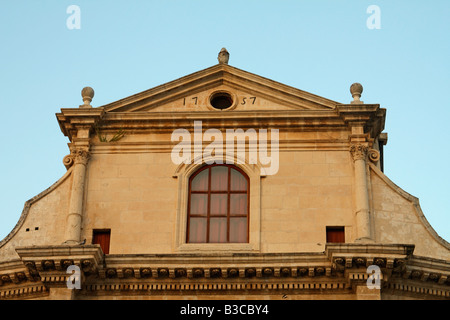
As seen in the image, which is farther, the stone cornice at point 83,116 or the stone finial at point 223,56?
the stone finial at point 223,56

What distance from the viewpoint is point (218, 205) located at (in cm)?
3378

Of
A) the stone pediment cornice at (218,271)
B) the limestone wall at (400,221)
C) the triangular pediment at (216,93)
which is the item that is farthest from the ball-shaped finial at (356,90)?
the stone pediment cornice at (218,271)

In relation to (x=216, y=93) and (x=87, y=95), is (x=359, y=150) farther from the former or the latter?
(x=87, y=95)

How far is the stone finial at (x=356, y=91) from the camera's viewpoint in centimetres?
3503

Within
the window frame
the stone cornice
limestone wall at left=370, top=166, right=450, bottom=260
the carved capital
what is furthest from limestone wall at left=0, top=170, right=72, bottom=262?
limestone wall at left=370, top=166, right=450, bottom=260

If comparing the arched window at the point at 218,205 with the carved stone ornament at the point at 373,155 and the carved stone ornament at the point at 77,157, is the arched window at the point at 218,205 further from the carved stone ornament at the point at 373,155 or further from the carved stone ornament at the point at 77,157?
the carved stone ornament at the point at 373,155

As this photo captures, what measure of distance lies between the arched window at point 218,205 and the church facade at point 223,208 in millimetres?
38

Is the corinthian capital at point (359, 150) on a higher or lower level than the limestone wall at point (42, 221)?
higher

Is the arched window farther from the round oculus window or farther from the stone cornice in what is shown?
the stone cornice
